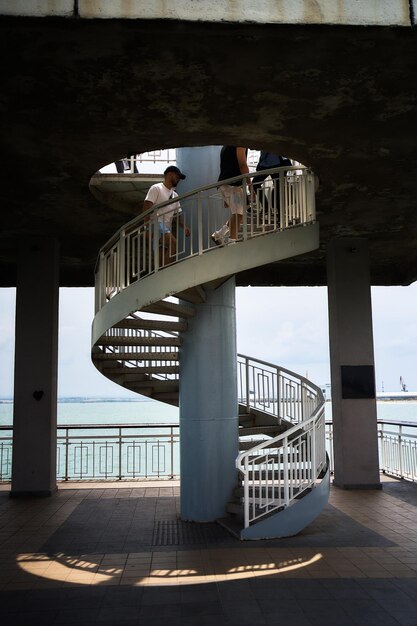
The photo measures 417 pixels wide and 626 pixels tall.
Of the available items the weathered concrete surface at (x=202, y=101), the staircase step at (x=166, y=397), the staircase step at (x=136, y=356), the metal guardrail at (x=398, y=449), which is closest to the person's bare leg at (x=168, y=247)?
the weathered concrete surface at (x=202, y=101)

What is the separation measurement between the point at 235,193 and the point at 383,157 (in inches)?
76.0

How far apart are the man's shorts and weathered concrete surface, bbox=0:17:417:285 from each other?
73cm

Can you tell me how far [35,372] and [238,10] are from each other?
733cm

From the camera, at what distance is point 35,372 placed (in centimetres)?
1043

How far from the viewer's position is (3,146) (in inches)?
283

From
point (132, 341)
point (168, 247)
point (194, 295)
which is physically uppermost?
point (168, 247)

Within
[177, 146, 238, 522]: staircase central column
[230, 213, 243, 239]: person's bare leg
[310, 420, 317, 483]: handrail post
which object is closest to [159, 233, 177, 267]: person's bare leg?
[177, 146, 238, 522]: staircase central column

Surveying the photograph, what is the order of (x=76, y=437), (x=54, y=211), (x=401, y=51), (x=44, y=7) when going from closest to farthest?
(x=44, y=7), (x=401, y=51), (x=54, y=211), (x=76, y=437)

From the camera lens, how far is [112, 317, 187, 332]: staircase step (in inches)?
303

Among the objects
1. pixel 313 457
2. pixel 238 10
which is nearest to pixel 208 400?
pixel 313 457

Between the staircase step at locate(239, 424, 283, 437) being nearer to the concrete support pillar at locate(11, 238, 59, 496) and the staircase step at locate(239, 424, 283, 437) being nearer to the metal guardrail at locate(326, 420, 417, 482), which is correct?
the metal guardrail at locate(326, 420, 417, 482)

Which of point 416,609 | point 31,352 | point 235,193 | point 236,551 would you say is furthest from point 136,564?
point 31,352

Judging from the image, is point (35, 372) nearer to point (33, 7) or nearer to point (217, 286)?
point (217, 286)

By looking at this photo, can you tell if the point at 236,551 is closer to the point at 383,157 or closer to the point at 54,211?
the point at 383,157
